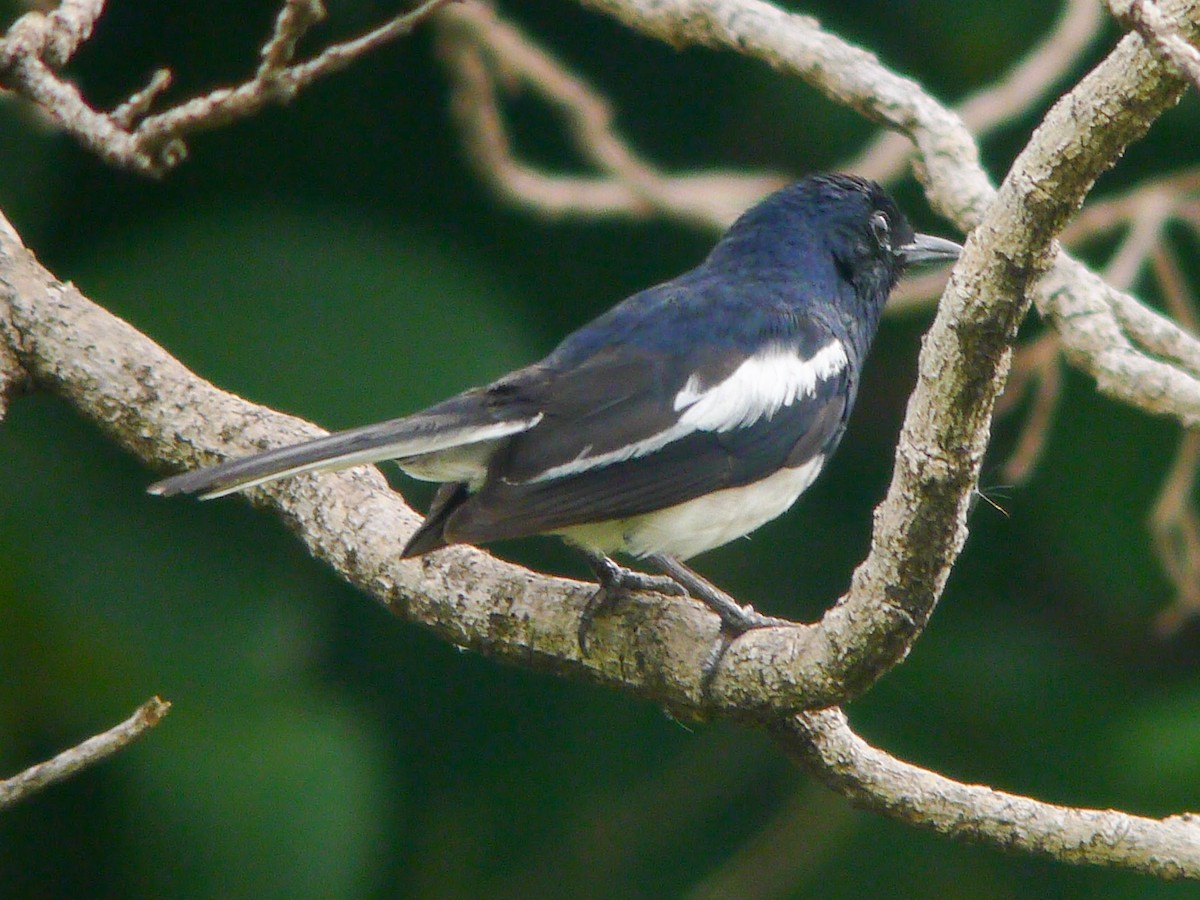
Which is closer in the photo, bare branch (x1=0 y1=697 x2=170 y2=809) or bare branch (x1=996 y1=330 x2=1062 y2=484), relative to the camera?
bare branch (x1=0 y1=697 x2=170 y2=809)

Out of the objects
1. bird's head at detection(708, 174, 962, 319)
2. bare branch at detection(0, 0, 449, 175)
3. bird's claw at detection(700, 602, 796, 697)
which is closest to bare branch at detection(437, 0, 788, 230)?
bird's head at detection(708, 174, 962, 319)

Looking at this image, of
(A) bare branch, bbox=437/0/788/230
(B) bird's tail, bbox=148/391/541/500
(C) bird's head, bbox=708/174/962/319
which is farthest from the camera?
(A) bare branch, bbox=437/0/788/230

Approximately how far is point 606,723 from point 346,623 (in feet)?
2.94

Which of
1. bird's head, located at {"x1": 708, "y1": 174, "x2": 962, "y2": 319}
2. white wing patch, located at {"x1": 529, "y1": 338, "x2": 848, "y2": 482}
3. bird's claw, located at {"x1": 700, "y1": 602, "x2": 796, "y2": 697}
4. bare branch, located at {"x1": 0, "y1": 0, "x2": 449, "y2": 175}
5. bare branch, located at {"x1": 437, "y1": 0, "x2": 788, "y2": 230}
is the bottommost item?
bird's claw, located at {"x1": 700, "y1": 602, "x2": 796, "y2": 697}

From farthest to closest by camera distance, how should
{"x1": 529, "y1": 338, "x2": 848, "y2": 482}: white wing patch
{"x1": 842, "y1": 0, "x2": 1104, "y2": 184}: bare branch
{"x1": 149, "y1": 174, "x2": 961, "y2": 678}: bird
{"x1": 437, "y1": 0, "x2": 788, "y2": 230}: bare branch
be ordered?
{"x1": 437, "y1": 0, "x2": 788, "y2": 230}: bare branch, {"x1": 842, "y1": 0, "x2": 1104, "y2": 184}: bare branch, {"x1": 529, "y1": 338, "x2": 848, "y2": 482}: white wing patch, {"x1": 149, "y1": 174, "x2": 961, "y2": 678}: bird

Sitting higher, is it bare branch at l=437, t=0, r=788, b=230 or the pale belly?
bare branch at l=437, t=0, r=788, b=230

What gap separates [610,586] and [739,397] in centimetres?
50

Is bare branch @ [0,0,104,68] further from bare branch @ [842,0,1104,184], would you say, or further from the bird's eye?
bare branch @ [842,0,1104,184]

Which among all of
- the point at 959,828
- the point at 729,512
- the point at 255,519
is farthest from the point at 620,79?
the point at 959,828

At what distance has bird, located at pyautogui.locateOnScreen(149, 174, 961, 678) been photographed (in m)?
2.70

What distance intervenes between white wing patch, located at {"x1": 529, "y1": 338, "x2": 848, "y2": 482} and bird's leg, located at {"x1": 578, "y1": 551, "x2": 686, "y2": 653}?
0.23 m

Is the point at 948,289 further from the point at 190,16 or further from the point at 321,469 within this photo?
the point at 190,16

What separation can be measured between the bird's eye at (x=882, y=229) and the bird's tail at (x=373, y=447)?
3.79 feet

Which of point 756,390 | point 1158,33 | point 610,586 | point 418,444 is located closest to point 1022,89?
point 756,390
